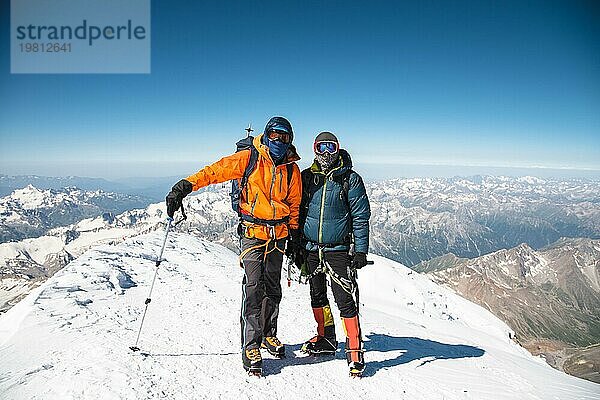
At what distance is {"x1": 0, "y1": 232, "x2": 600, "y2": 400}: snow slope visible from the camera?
5824 mm

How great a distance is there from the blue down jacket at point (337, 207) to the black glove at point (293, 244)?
11.2 inches

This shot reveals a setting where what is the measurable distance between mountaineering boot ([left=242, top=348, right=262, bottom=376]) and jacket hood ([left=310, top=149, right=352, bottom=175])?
3561mm

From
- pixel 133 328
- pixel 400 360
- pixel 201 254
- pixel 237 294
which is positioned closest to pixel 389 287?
pixel 201 254

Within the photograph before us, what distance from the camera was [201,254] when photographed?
58.7ft

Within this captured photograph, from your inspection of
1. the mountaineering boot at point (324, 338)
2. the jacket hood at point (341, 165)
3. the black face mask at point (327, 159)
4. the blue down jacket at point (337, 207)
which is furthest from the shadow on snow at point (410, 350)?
the black face mask at point (327, 159)

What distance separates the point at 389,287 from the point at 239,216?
2368cm

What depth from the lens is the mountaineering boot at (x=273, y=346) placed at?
24.0ft

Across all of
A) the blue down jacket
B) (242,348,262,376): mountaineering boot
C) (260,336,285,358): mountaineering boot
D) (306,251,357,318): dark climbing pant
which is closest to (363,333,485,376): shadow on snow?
(306,251,357,318): dark climbing pant

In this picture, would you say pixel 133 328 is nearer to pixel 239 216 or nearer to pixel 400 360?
pixel 239 216

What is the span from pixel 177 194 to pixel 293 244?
2.44 m

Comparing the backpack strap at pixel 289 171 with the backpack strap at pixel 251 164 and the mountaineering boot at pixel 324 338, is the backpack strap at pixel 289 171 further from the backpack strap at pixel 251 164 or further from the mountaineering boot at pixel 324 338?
the mountaineering boot at pixel 324 338

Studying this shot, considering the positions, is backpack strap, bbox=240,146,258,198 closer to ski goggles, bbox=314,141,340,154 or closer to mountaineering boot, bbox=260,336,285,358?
ski goggles, bbox=314,141,340,154

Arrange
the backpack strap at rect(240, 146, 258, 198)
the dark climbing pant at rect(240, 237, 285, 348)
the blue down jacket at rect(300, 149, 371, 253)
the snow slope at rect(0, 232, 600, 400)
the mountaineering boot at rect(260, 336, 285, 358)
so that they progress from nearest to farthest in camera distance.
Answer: the snow slope at rect(0, 232, 600, 400) < the backpack strap at rect(240, 146, 258, 198) < the dark climbing pant at rect(240, 237, 285, 348) < the blue down jacket at rect(300, 149, 371, 253) < the mountaineering boot at rect(260, 336, 285, 358)

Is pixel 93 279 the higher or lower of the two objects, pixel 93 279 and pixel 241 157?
the lower
